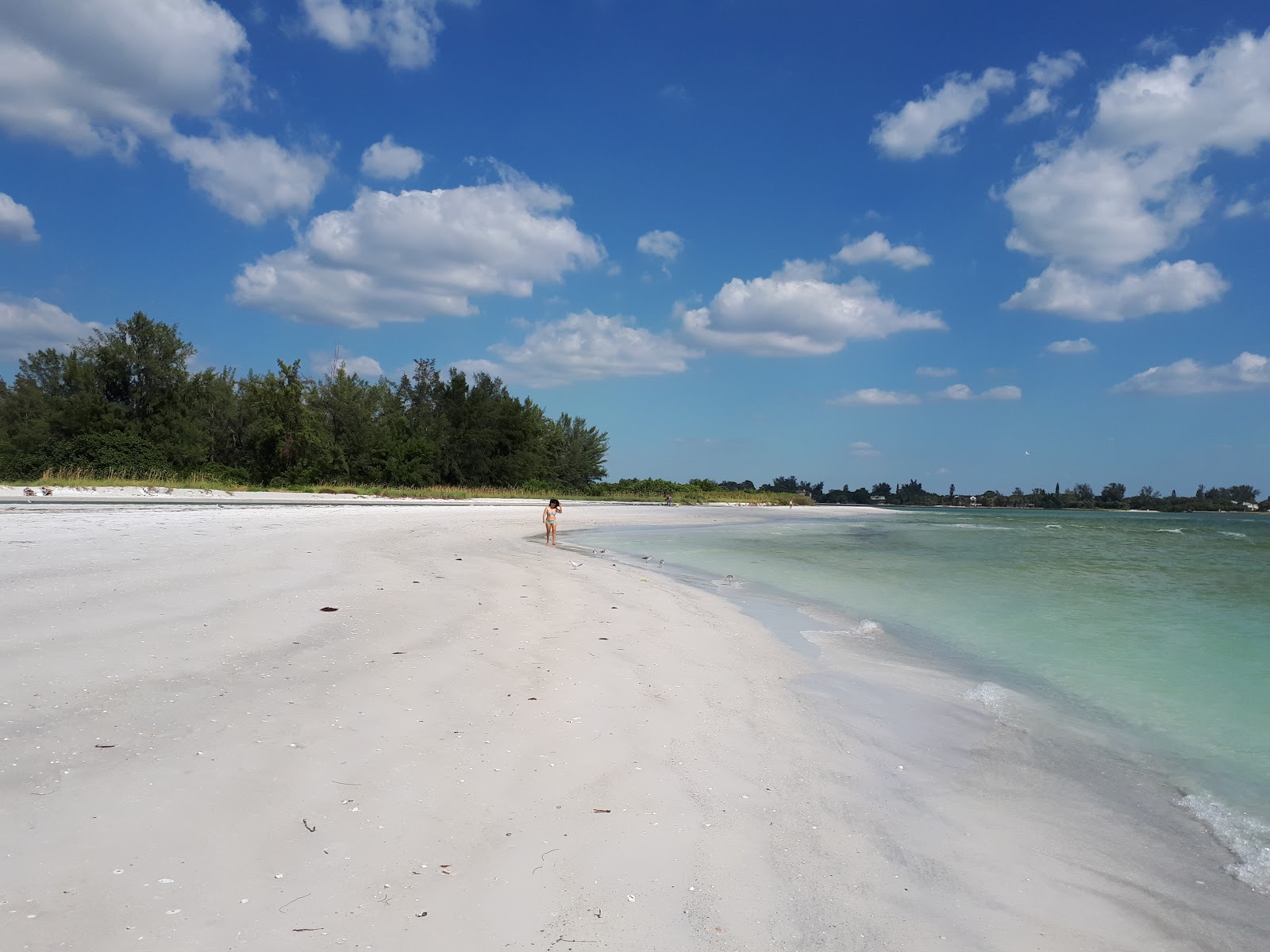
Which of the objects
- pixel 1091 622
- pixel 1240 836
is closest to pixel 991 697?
pixel 1240 836

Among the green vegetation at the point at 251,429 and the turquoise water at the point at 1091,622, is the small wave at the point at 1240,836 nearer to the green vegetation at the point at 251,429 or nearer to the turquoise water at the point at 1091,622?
the turquoise water at the point at 1091,622

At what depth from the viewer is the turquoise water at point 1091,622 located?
573 centimetres

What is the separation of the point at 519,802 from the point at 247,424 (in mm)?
50687

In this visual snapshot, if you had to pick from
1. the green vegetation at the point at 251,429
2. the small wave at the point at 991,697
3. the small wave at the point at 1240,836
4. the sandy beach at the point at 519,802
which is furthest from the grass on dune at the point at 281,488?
the small wave at the point at 1240,836

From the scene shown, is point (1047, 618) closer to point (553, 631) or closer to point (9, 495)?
point (553, 631)

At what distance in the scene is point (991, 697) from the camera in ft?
21.0

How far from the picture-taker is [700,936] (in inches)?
98.5

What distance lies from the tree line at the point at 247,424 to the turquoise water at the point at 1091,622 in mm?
26131

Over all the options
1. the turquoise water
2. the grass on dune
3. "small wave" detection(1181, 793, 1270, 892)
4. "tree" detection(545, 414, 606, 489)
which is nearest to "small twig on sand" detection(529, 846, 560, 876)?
"small wave" detection(1181, 793, 1270, 892)

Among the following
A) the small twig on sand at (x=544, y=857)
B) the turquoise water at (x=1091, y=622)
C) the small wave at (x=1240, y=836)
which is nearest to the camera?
the small twig on sand at (x=544, y=857)

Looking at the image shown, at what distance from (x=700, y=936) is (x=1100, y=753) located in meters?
4.21

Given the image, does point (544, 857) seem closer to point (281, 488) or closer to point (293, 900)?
point (293, 900)

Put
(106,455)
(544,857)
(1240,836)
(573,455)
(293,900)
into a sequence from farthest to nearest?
(573,455)
(106,455)
(1240,836)
(544,857)
(293,900)

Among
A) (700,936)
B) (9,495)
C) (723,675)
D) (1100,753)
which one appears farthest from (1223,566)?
(9,495)
